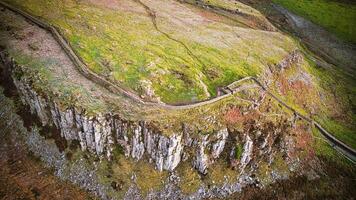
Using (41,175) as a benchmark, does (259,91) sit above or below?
above

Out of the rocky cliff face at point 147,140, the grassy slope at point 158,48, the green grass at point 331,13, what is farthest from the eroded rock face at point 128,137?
the green grass at point 331,13

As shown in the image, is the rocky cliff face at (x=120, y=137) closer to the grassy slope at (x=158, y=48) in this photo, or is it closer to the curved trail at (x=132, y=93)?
the curved trail at (x=132, y=93)

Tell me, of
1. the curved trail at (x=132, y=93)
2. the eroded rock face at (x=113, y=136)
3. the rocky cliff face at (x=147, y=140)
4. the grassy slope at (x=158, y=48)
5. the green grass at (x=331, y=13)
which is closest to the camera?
the eroded rock face at (x=113, y=136)

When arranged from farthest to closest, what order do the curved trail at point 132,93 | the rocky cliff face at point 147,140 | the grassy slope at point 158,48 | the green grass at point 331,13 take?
the green grass at point 331,13, the grassy slope at point 158,48, the curved trail at point 132,93, the rocky cliff face at point 147,140

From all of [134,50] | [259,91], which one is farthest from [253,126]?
[134,50]

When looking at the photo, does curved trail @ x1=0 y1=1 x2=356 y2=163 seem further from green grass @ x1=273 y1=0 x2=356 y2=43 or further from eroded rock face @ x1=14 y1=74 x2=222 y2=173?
green grass @ x1=273 y1=0 x2=356 y2=43

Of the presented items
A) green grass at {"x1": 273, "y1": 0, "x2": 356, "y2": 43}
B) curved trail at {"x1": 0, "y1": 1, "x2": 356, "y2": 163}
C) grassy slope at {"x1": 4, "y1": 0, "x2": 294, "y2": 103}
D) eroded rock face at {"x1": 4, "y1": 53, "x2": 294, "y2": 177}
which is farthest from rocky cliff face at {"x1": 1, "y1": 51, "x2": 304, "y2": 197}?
green grass at {"x1": 273, "y1": 0, "x2": 356, "y2": 43}

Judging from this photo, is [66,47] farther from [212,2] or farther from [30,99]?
[212,2]
